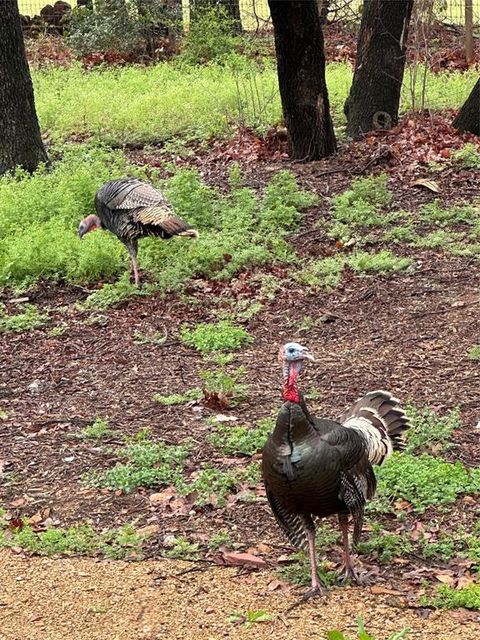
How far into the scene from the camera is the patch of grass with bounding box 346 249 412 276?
30.4ft

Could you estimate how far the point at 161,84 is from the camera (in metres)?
17.6

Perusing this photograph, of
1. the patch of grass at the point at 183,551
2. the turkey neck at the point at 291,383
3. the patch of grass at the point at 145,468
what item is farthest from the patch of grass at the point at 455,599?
the patch of grass at the point at 145,468

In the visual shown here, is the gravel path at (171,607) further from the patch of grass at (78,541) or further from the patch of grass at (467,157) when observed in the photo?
the patch of grass at (467,157)

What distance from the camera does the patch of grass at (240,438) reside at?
20.9 feet

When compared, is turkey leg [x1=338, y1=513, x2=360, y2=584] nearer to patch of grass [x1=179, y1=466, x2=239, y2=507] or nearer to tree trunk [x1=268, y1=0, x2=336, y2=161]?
patch of grass [x1=179, y1=466, x2=239, y2=507]

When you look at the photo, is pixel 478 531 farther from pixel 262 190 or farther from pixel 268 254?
pixel 262 190

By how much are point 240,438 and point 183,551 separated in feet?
4.33

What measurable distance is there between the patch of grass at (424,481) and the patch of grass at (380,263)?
363cm

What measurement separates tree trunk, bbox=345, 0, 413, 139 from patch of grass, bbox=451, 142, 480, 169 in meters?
1.53

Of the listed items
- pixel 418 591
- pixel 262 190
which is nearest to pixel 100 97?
pixel 262 190

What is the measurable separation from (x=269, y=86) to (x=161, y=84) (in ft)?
7.90

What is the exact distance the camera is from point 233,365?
25.7 feet

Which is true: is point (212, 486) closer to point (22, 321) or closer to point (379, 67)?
point (22, 321)

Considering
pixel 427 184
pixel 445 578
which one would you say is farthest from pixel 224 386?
pixel 427 184
